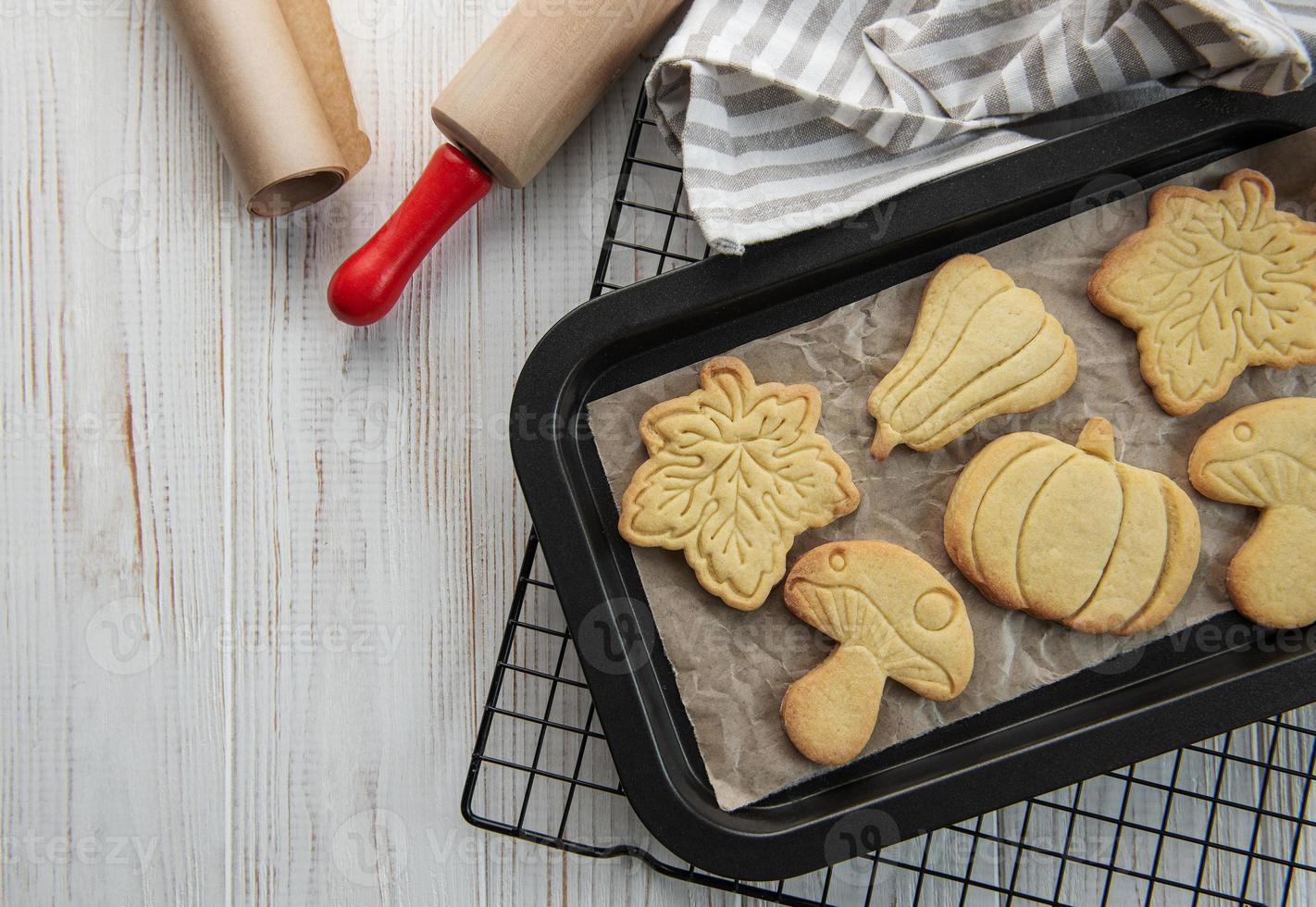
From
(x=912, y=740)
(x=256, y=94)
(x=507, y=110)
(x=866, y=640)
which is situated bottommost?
(x=912, y=740)

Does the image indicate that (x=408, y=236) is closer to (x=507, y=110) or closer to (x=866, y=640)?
(x=507, y=110)

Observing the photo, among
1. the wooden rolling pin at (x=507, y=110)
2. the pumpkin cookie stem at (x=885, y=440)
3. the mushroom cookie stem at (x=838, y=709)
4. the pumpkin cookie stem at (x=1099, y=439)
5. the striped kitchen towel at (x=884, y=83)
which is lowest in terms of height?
the mushroom cookie stem at (x=838, y=709)

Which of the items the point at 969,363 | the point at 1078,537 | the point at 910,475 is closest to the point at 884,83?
the point at 969,363

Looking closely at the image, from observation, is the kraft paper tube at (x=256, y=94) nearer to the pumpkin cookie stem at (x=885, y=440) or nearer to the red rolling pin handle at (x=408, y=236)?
the red rolling pin handle at (x=408, y=236)

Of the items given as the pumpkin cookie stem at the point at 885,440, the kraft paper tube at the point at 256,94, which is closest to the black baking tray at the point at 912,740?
the pumpkin cookie stem at the point at 885,440

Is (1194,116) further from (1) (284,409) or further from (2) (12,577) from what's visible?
(2) (12,577)

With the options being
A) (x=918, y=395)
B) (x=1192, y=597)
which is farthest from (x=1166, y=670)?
(x=918, y=395)

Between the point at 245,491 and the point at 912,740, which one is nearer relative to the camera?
the point at 912,740
